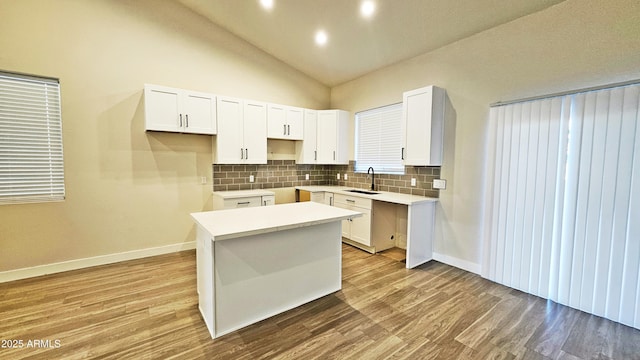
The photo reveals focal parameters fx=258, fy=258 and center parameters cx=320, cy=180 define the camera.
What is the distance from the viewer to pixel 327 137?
4934mm

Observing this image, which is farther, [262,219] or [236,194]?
[236,194]

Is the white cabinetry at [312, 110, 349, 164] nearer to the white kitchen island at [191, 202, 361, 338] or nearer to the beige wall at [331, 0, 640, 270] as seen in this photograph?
the beige wall at [331, 0, 640, 270]

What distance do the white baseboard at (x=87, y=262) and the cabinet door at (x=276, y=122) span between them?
218 centimetres

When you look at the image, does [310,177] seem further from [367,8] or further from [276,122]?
[367,8]

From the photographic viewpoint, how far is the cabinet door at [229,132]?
12.6ft

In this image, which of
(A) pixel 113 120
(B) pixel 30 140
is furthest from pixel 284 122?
(B) pixel 30 140

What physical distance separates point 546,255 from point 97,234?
208 inches

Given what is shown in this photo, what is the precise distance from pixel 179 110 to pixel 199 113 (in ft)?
0.83

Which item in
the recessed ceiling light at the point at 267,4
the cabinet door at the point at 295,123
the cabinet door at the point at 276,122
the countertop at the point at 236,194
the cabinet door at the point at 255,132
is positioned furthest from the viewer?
the cabinet door at the point at 295,123

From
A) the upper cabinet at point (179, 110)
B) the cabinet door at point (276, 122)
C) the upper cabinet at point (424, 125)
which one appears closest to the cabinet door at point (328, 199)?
the cabinet door at point (276, 122)

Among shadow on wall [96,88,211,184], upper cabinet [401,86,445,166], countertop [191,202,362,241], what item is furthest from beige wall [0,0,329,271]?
upper cabinet [401,86,445,166]

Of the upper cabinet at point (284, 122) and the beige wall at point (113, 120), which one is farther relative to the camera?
the upper cabinet at point (284, 122)

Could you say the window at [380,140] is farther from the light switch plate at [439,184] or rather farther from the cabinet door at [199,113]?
the cabinet door at [199,113]

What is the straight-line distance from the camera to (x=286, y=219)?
2.26 m
